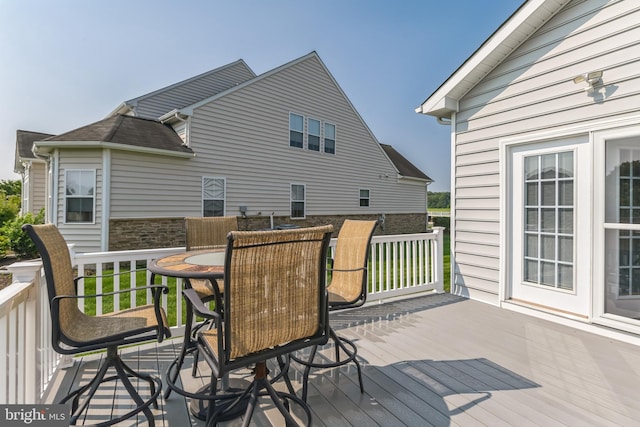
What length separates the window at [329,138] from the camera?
39.3ft

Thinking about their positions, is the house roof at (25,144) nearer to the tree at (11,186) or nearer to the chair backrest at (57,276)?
the tree at (11,186)

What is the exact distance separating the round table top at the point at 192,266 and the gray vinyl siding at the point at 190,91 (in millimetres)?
9858

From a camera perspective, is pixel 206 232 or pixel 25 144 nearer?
pixel 206 232

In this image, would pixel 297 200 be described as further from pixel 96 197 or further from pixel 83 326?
pixel 83 326

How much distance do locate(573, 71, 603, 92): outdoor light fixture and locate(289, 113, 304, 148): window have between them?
28.2 feet

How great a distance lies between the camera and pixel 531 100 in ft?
12.7

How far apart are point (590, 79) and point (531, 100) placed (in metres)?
0.62

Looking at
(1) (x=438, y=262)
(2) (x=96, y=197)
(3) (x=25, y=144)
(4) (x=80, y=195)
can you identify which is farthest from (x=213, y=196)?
(3) (x=25, y=144)

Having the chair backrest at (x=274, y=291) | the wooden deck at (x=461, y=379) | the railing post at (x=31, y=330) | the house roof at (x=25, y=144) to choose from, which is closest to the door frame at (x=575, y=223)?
the wooden deck at (x=461, y=379)

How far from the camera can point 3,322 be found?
1.46 m

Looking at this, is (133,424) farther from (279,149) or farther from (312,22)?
(312,22)

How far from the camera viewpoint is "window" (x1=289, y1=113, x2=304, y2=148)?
11086 mm

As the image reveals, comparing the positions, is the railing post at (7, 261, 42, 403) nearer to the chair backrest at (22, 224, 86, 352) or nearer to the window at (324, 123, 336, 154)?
the chair backrest at (22, 224, 86, 352)

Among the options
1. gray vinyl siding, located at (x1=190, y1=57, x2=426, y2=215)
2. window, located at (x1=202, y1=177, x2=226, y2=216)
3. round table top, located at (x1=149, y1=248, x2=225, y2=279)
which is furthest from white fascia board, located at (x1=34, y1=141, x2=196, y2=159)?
round table top, located at (x1=149, y1=248, x2=225, y2=279)
